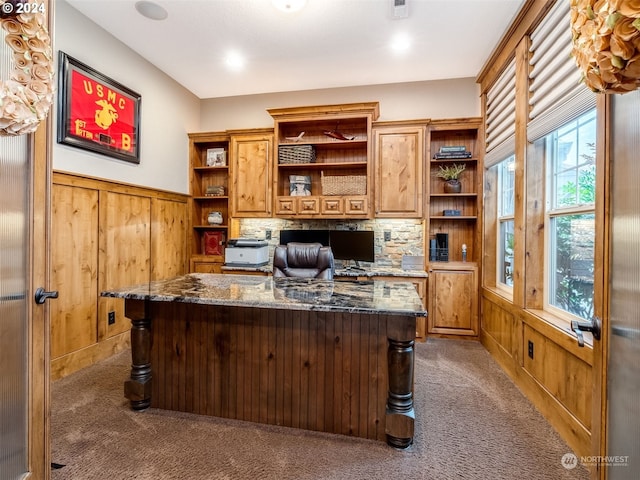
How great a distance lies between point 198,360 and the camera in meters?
2.19

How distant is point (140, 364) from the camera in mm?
2219

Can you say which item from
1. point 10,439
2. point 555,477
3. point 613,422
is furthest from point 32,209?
point 555,477

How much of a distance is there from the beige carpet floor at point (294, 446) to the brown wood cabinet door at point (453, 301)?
1278 millimetres

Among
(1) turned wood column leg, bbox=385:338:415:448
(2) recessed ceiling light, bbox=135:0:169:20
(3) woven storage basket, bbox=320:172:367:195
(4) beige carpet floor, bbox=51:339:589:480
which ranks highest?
(2) recessed ceiling light, bbox=135:0:169:20

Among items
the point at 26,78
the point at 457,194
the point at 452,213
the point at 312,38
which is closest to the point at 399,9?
the point at 312,38

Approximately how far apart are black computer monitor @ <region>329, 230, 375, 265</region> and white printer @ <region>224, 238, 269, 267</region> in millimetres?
962

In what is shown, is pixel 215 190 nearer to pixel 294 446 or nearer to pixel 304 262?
pixel 304 262

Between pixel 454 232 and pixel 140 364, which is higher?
pixel 454 232

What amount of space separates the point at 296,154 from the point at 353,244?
138cm

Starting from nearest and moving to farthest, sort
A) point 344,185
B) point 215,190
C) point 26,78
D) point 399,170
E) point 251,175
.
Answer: point 26,78
point 399,170
point 344,185
point 251,175
point 215,190

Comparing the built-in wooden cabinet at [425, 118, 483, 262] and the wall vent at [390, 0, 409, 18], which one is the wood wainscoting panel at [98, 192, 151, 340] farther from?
the built-in wooden cabinet at [425, 118, 483, 262]

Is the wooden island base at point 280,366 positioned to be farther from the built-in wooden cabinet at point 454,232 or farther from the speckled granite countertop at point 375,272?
the built-in wooden cabinet at point 454,232

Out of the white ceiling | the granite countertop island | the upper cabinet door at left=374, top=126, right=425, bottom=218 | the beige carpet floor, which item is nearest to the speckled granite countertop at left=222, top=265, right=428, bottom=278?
the upper cabinet door at left=374, top=126, right=425, bottom=218

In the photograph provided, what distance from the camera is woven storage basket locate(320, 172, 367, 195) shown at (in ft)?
13.0
